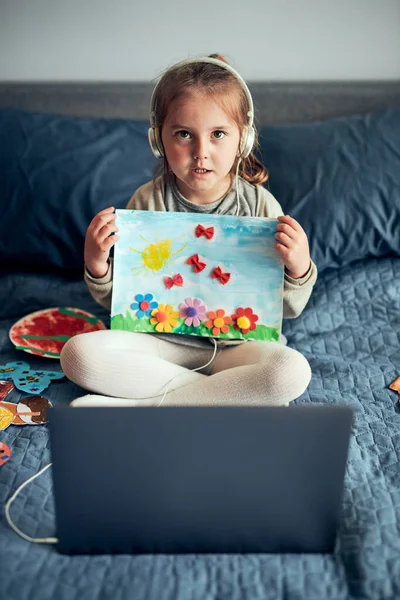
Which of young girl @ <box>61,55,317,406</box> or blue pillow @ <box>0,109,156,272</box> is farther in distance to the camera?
blue pillow @ <box>0,109,156,272</box>

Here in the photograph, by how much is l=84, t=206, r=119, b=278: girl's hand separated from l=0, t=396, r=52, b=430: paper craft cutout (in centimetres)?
27

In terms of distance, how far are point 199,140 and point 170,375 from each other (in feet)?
1.41

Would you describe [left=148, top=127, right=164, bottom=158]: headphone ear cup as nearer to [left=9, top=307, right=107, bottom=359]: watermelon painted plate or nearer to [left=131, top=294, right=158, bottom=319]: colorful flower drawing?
[left=131, top=294, right=158, bottom=319]: colorful flower drawing

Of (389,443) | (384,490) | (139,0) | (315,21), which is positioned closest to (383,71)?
(315,21)

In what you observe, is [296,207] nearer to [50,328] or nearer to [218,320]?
[218,320]

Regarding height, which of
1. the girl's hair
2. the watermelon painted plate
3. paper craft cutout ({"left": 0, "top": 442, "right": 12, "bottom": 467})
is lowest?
the watermelon painted plate

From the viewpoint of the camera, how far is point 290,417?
861mm

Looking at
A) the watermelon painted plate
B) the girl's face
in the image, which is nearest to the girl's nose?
the girl's face

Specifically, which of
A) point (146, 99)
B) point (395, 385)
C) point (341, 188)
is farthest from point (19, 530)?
point (146, 99)

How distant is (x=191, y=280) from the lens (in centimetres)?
129

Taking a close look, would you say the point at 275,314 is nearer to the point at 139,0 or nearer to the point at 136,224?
the point at 136,224

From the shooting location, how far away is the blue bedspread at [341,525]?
2.95 ft

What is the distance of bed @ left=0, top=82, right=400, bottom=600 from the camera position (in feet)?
4.34

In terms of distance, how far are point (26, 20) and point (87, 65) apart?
0.19 meters
